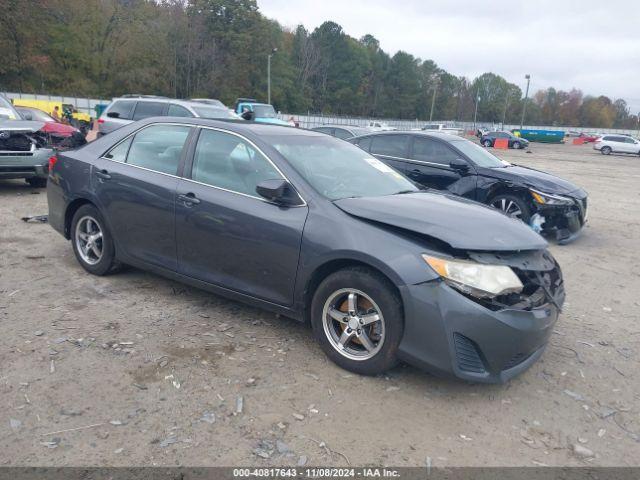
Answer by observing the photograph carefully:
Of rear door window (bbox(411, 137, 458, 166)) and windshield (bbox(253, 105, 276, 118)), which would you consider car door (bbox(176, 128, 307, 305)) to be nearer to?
rear door window (bbox(411, 137, 458, 166))

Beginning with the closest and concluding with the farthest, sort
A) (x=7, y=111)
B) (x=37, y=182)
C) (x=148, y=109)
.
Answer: (x=7, y=111), (x=37, y=182), (x=148, y=109)

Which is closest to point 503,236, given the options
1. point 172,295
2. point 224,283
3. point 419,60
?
point 224,283

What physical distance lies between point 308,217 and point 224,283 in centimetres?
93

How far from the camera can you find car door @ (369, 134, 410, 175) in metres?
8.62

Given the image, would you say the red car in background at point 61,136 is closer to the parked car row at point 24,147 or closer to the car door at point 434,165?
the parked car row at point 24,147

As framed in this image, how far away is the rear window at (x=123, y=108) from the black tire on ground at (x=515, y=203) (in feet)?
29.1

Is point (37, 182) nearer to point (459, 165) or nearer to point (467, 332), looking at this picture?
point (459, 165)

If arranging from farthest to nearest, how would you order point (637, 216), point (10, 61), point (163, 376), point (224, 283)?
point (10, 61) < point (637, 216) < point (224, 283) < point (163, 376)

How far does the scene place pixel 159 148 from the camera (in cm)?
452

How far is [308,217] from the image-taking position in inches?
139

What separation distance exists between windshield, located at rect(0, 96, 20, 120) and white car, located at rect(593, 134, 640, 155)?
44.5 metres

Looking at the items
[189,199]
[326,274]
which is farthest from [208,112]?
[326,274]

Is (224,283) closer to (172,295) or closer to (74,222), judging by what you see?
(172,295)

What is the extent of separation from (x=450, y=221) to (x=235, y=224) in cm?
156
